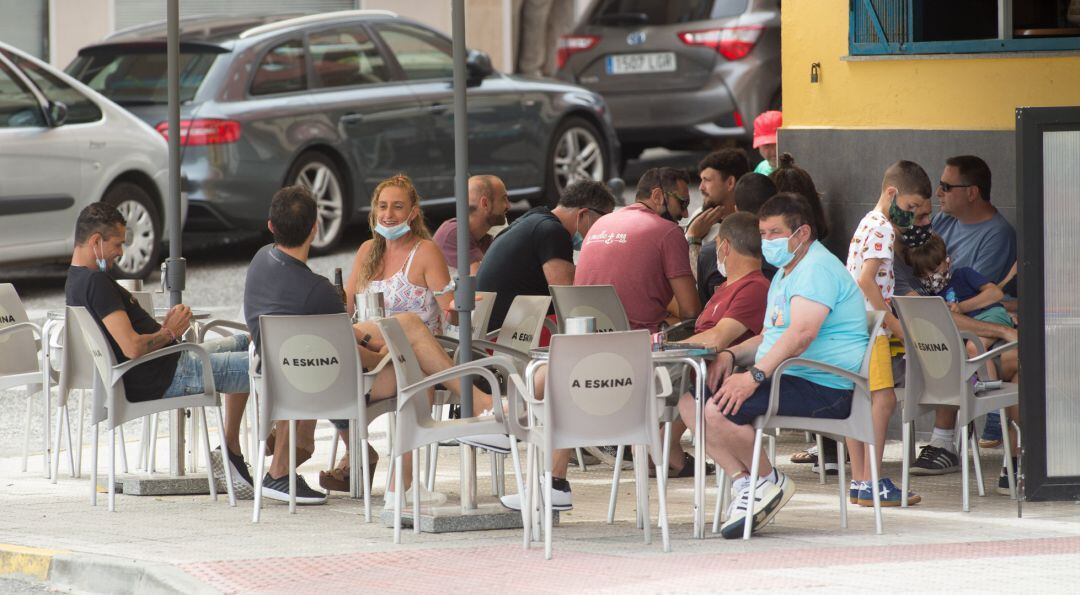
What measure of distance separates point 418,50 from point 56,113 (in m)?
3.76

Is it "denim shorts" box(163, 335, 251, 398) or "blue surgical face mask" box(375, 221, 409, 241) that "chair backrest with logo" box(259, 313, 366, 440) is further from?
"blue surgical face mask" box(375, 221, 409, 241)

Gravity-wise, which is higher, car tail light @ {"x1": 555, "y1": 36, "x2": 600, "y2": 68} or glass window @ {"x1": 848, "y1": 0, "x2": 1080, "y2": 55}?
car tail light @ {"x1": 555, "y1": 36, "x2": 600, "y2": 68}

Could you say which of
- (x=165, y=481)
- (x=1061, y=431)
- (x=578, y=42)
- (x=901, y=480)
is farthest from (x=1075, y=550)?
(x=578, y=42)

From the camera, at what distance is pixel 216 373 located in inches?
377

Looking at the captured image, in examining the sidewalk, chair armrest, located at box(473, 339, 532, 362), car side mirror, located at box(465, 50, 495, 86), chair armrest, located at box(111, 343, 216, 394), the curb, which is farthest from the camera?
car side mirror, located at box(465, 50, 495, 86)

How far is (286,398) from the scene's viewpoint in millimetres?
8859

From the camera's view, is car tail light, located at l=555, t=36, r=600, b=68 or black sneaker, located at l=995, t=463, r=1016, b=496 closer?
black sneaker, located at l=995, t=463, r=1016, b=496

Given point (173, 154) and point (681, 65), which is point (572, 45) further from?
point (173, 154)

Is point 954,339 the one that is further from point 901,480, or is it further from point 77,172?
point 77,172

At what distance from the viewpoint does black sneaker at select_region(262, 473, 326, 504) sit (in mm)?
9375

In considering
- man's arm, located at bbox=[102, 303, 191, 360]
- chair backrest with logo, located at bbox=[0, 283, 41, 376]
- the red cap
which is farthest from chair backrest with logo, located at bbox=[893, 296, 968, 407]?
chair backrest with logo, located at bbox=[0, 283, 41, 376]

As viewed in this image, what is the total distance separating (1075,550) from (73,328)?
15.2 feet

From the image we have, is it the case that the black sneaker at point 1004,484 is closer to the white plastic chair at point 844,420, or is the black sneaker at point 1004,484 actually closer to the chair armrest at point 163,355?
the white plastic chair at point 844,420

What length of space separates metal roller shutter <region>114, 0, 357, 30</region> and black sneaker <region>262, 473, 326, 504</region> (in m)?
14.4
